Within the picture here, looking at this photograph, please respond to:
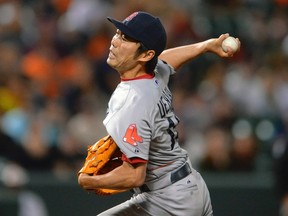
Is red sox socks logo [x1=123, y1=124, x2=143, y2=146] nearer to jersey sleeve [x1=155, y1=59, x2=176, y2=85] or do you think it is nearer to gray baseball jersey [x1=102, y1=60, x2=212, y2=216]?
gray baseball jersey [x1=102, y1=60, x2=212, y2=216]

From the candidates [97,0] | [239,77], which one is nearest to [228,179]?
[239,77]

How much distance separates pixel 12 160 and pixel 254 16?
502 cm

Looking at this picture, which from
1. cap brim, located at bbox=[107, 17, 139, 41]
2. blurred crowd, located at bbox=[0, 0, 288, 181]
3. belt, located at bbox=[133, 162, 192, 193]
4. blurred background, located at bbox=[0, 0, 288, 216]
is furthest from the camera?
blurred crowd, located at bbox=[0, 0, 288, 181]

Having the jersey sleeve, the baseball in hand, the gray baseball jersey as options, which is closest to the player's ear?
the gray baseball jersey

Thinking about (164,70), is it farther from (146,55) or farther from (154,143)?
(154,143)

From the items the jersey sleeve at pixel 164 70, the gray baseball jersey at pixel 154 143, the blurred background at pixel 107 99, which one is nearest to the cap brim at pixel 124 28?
the gray baseball jersey at pixel 154 143

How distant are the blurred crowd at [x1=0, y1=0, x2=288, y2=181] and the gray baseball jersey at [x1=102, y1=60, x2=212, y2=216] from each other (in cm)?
377

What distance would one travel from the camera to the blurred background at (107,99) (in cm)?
1005

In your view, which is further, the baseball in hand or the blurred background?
the blurred background

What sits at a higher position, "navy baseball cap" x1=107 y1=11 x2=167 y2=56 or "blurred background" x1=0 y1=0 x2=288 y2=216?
"navy baseball cap" x1=107 y1=11 x2=167 y2=56

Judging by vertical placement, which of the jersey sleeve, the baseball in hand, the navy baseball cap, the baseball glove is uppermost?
the navy baseball cap

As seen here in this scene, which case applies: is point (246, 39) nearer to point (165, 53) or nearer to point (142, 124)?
point (165, 53)

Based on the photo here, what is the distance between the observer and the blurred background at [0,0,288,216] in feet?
33.0

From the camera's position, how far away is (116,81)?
1175 cm
